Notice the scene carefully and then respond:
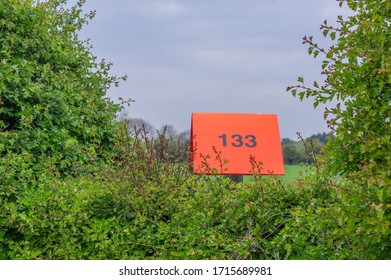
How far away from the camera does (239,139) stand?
11625 millimetres

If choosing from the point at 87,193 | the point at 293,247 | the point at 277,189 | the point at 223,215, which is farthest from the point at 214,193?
the point at 87,193

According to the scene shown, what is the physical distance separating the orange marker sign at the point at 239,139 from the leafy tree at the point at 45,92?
255cm

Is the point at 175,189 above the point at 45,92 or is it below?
below

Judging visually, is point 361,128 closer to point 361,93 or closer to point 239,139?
point 361,93

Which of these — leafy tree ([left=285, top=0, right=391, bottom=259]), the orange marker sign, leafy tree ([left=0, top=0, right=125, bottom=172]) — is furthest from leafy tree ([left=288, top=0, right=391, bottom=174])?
the orange marker sign

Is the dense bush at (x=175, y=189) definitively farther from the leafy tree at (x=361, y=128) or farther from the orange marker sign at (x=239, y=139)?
the orange marker sign at (x=239, y=139)

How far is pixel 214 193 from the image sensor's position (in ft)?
20.2

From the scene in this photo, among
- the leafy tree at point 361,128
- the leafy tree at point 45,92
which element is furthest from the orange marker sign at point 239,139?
the leafy tree at point 361,128

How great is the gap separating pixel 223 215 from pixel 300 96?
162 centimetres

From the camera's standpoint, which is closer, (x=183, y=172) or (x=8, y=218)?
(x=8, y=218)

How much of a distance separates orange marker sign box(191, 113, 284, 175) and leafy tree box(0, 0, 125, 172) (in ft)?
8.36

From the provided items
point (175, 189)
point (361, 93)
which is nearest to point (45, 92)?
point (175, 189)

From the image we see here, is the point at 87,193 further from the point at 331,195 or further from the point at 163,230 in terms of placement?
the point at 331,195

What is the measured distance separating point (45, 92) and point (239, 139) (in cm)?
471
